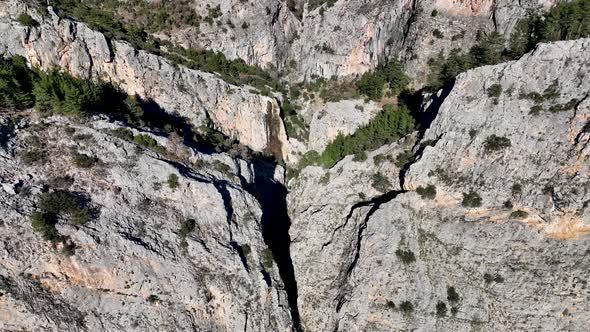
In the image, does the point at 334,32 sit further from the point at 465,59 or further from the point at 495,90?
the point at 495,90

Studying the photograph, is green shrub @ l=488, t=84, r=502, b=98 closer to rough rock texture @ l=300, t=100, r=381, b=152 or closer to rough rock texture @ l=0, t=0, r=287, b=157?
rough rock texture @ l=300, t=100, r=381, b=152

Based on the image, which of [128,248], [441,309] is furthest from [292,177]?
[441,309]

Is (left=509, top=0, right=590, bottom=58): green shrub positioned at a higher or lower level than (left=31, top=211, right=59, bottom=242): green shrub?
higher

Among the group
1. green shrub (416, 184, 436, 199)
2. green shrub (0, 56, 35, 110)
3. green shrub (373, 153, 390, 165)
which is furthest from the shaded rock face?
green shrub (0, 56, 35, 110)

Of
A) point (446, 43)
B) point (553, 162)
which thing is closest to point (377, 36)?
point (446, 43)

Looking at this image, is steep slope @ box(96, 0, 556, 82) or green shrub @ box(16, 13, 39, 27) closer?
green shrub @ box(16, 13, 39, 27)

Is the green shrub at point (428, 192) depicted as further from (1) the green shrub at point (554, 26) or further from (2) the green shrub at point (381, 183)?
(1) the green shrub at point (554, 26)

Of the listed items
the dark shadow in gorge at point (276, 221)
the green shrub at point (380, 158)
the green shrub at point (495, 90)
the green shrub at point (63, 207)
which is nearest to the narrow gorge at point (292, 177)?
the green shrub at point (63, 207)
